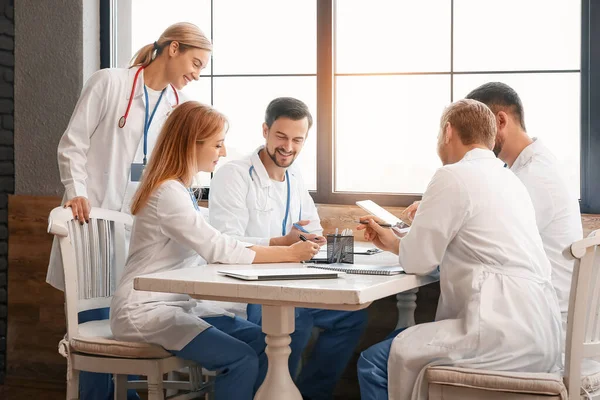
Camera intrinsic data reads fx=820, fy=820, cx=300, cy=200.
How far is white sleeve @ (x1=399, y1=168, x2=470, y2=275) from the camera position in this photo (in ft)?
7.23

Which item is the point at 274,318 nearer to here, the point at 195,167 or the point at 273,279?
the point at 273,279

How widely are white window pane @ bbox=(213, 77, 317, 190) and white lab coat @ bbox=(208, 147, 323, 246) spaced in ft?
1.69

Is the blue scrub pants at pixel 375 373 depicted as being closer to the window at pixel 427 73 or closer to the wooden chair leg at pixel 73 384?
the wooden chair leg at pixel 73 384

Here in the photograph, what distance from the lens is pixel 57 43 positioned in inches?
151

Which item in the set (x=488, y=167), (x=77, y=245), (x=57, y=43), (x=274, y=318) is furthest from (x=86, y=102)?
(x=488, y=167)

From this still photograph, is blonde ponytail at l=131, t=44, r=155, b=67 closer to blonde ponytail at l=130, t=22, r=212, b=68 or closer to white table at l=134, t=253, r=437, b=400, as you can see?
blonde ponytail at l=130, t=22, r=212, b=68

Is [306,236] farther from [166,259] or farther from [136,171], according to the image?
[136,171]

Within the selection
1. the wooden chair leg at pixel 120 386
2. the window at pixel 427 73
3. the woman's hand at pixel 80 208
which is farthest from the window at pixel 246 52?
the wooden chair leg at pixel 120 386

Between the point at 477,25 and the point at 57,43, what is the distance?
1918mm

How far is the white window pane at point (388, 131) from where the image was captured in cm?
358

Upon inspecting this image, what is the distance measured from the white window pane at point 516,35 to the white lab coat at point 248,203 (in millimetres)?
975

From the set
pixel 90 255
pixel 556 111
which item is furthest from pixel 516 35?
pixel 90 255

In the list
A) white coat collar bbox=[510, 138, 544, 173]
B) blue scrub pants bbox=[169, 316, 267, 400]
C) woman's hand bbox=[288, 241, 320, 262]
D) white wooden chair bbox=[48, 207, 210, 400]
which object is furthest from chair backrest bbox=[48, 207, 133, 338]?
white coat collar bbox=[510, 138, 544, 173]

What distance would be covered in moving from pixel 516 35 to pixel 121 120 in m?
1.67
